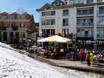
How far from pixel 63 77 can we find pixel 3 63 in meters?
0.69

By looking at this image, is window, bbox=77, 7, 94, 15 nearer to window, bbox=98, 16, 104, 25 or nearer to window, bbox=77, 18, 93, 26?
window, bbox=77, 18, 93, 26

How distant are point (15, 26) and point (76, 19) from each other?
2606 cm

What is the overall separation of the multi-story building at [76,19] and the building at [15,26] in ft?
34.1

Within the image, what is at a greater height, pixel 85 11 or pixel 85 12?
pixel 85 11

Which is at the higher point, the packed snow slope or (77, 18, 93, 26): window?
(77, 18, 93, 26): window

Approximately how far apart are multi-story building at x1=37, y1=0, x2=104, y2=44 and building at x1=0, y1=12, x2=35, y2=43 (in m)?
10.4

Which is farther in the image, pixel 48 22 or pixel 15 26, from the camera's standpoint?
pixel 15 26

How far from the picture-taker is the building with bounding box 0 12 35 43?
83.8m

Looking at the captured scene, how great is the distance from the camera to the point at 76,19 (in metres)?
69.0

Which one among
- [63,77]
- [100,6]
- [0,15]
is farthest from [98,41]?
[63,77]

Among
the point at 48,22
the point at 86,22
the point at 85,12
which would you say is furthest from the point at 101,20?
the point at 48,22

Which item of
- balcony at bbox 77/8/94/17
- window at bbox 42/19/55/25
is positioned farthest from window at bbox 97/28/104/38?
window at bbox 42/19/55/25

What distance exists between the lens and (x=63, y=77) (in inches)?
130

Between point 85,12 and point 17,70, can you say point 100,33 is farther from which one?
point 17,70
